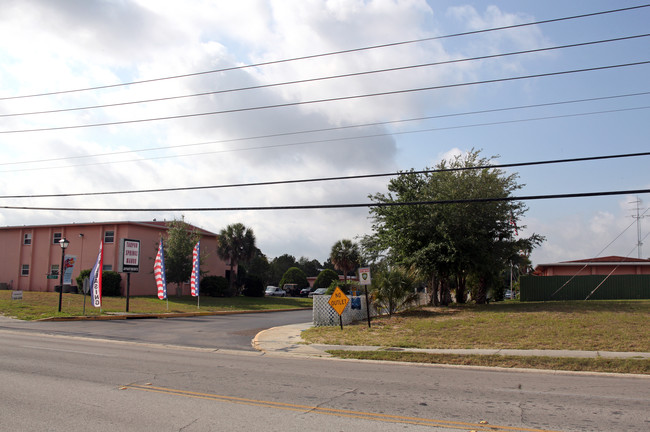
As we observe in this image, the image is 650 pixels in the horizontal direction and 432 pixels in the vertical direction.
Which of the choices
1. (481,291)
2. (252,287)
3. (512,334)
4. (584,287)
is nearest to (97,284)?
(481,291)

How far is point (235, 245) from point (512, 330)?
39375mm

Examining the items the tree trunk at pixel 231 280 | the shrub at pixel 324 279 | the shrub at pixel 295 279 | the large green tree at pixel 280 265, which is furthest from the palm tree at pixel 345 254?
the large green tree at pixel 280 265

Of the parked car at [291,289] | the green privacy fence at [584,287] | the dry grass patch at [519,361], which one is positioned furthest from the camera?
the parked car at [291,289]

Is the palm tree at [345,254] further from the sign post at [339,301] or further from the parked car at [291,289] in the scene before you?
the sign post at [339,301]

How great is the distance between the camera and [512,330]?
16.7 m

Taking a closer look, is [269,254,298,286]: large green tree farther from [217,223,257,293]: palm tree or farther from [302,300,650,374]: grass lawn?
[302,300,650,374]: grass lawn

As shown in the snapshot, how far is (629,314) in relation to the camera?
18.6 m

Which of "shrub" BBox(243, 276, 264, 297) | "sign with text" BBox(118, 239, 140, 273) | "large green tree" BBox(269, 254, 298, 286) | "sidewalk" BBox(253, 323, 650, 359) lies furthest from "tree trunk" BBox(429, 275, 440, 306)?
"large green tree" BBox(269, 254, 298, 286)

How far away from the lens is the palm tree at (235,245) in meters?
52.8

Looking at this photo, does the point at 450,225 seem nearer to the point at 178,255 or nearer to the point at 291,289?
the point at 178,255

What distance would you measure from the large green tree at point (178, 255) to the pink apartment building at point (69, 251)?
1582 millimetres

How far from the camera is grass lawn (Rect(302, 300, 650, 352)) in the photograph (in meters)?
14.7

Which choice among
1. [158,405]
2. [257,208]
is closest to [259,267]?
[257,208]

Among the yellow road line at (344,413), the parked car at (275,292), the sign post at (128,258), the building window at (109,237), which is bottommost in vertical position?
the parked car at (275,292)
